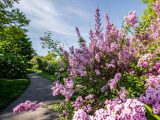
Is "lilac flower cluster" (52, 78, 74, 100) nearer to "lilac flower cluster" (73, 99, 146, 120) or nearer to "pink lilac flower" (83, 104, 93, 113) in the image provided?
"pink lilac flower" (83, 104, 93, 113)

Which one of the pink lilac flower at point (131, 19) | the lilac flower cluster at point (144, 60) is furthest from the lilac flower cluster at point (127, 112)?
the pink lilac flower at point (131, 19)

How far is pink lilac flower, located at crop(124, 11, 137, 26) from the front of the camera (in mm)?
6176

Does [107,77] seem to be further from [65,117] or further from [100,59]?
[65,117]

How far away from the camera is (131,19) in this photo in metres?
6.20

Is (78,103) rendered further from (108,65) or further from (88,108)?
(108,65)

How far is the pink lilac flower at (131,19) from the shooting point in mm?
6176

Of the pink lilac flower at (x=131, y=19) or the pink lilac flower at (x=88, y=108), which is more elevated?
the pink lilac flower at (x=131, y=19)

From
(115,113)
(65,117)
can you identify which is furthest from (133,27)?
(115,113)

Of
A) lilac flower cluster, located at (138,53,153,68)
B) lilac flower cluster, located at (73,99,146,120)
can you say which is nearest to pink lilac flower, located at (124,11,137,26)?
lilac flower cluster, located at (138,53,153,68)

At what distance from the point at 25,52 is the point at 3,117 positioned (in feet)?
180

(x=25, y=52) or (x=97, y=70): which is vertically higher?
(x=25, y=52)

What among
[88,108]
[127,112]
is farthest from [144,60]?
[127,112]

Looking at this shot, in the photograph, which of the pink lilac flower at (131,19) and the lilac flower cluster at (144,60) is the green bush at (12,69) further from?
the lilac flower cluster at (144,60)

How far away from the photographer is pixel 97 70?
562 cm
